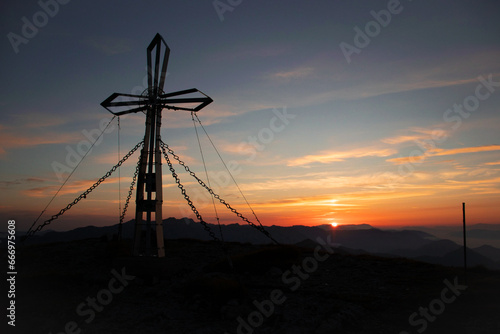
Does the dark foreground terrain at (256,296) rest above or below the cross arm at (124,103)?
below

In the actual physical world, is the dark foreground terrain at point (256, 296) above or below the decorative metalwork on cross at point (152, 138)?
below

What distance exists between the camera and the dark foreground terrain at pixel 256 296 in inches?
567

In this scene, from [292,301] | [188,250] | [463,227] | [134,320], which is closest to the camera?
[134,320]

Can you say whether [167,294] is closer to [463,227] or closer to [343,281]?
[343,281]

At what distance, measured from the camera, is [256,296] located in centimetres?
1709

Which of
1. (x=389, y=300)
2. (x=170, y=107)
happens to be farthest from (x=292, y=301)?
(x=170, y=107)

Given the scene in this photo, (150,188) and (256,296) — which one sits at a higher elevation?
(150,188)

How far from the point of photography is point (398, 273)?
834 inches

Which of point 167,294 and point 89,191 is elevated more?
point 89,191

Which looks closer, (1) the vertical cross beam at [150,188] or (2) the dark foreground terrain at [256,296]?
(2) the dark foreground terrain at [256,296]

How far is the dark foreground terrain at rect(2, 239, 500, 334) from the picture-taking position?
47.2ft

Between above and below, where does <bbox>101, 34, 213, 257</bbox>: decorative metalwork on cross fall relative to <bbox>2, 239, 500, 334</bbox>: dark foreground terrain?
above

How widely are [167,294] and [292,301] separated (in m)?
6.46

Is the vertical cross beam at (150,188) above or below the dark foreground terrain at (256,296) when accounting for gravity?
above
